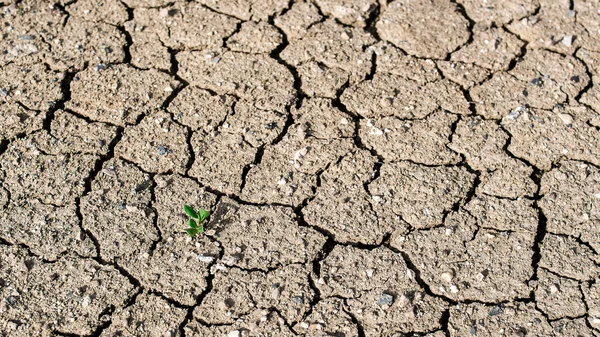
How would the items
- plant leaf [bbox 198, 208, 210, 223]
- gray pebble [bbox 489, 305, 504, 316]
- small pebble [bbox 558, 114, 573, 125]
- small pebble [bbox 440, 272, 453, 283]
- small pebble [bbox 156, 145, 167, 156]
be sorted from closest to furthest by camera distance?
gray pebble [bbox 489, 305, 504, 316]
small pebble [bbox 440, 272, 453, 283]
plant leaf [bbox 198, 208, 210, 223]
small pebble [bbox 156, 145, 167, 156]
small pebble [bbox 558, 114, 573, 125]

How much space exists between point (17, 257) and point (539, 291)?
2.39 m

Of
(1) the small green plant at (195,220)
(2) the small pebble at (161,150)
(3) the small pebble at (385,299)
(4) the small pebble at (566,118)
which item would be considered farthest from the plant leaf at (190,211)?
(4) the small pebble at (566,118)

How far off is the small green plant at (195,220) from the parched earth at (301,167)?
0.23 feet

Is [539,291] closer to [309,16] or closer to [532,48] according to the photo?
[532,48]

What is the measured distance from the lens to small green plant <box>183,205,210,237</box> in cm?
358

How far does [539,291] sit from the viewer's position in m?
3.48

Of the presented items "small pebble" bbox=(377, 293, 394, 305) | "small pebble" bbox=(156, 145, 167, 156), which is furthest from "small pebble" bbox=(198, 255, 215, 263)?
"small pebble" bbox=(377, 293, 394, 305)

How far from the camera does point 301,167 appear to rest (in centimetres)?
392

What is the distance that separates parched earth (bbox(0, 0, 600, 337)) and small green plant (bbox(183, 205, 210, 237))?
0.07 meters

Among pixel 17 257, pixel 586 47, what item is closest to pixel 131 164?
pixel 17 257

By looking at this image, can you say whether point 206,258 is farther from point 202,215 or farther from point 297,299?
point 297,299

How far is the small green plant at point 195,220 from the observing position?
11.8 ft

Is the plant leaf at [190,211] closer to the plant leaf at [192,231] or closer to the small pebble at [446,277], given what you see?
the plant leaf at [192,231]

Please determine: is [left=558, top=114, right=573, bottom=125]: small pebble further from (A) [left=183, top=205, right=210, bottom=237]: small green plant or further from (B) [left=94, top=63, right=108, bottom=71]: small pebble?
(B) [left=94, top=63, right=108, bottom=71]: small pebble
